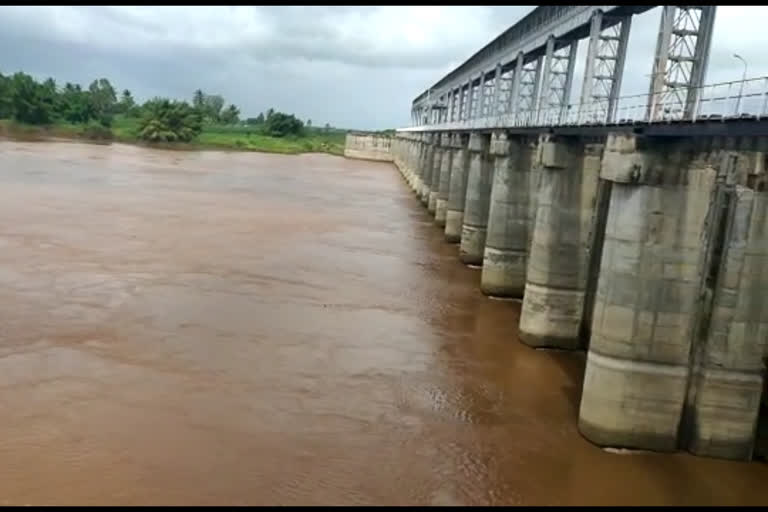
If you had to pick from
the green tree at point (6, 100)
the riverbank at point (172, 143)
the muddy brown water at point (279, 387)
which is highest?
the green tree at point (6, 100)

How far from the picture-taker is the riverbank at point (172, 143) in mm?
100625

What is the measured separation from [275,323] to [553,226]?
837 centimetres

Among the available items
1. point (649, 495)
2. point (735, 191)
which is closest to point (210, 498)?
point (649, 495)

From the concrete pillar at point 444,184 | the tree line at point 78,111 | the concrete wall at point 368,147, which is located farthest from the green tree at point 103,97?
the concrete pillar at point 444,184

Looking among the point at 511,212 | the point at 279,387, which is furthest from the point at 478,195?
the point at 279,387

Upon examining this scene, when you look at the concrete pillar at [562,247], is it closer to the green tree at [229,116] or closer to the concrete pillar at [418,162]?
the concrete pillar at [418,162]

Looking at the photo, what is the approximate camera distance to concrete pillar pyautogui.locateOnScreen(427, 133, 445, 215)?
48609 millimetres

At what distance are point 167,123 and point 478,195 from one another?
300ft

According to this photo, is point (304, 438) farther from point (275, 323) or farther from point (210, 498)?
point (275, 323)

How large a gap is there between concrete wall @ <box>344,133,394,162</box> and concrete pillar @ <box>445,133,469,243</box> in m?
84.2

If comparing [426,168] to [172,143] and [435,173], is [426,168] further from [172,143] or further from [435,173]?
[172,143]

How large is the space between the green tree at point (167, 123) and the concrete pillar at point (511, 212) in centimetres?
9447

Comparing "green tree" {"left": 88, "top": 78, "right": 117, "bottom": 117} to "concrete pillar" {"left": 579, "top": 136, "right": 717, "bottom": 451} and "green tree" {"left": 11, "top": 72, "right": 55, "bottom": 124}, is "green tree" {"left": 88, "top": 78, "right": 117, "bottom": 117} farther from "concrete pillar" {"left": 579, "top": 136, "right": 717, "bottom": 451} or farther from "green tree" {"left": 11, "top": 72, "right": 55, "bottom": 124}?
"concrete pillar" {"left": 579, "top": 136, "right": 717, "bottom": 451}

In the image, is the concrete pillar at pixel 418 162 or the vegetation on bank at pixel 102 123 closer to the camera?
the concrete pillar at pixel 418 162
